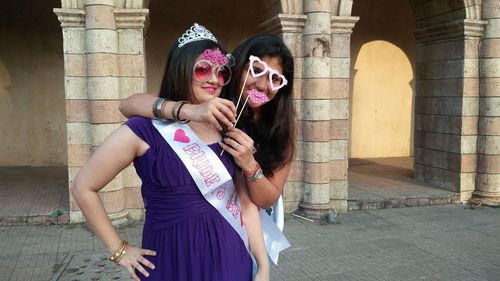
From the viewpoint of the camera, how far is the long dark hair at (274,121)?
2.00m

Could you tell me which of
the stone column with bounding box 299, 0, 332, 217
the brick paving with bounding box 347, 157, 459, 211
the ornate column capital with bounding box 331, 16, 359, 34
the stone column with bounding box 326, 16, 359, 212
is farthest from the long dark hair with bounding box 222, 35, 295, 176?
the brick paving with bounding box 347, 157, 459, 211

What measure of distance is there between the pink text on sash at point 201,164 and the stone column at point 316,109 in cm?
479

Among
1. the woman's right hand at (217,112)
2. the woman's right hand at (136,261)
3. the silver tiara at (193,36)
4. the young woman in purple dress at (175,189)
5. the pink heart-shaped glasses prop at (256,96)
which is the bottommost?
the woman's right hand at (136,261)

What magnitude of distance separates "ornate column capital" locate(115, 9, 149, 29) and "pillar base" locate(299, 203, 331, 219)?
137 inches

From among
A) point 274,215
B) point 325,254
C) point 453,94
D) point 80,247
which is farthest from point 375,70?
point 274,215

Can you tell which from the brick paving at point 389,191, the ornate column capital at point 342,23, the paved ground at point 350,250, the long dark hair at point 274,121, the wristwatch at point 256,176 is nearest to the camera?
the wristwatch at point 256,176

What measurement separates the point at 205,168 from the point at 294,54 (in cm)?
498

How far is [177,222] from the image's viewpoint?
183cm

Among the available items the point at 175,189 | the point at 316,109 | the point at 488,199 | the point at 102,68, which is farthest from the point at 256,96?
the point at 488,199

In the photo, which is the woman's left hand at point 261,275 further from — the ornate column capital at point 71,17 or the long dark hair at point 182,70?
the ornate column capital at point 71,17

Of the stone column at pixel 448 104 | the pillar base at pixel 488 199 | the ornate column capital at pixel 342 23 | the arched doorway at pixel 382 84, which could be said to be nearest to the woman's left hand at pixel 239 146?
the ornate column capital at pixel 342 23

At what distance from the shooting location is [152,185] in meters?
1.84

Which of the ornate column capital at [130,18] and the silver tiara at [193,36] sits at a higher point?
the ornate column capital at [130,18]

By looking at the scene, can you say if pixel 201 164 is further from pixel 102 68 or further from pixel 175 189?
pixel 102 68
